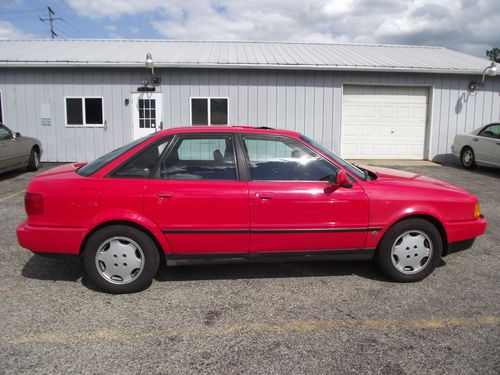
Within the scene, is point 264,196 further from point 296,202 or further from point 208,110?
point 208,110

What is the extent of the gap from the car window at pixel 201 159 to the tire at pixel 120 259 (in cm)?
63

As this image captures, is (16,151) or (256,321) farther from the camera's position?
(16,151)

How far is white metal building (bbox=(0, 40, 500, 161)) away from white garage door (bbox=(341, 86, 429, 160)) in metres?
0.03

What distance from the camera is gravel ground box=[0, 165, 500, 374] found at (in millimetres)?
2852

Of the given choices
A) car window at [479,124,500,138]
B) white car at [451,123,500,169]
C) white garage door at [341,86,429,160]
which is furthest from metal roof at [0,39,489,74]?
car window at [479,124,500,138]

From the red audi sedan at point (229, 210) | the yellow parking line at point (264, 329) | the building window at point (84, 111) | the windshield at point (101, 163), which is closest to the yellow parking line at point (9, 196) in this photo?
the red audi sedan at point (229, 210)

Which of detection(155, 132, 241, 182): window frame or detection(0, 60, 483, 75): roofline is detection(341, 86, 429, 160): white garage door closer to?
detection(0, 60, 483, 75): roofline

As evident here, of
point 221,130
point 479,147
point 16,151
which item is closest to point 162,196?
point 221,130

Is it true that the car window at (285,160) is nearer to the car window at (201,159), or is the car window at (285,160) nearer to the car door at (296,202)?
the car door at (296,202)

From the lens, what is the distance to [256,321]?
11.2 feet

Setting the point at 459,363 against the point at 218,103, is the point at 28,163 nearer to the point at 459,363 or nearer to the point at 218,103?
the point at 218,103

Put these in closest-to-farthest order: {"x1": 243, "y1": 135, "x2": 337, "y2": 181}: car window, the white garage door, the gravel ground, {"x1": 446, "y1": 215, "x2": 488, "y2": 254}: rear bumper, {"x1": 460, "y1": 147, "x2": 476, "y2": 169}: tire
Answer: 1. the gravel ground
2. {"x1": 243, "y1": 135, "x2": 337, "y2": 181}: car window
3. {"x1": 446, "y1": 215, "x2": 488, "y2": 254}: rear bumper
4. {"x1": 460, "y1": 147, "x2": 476, "y2": 169}: tire
5. the white garage door

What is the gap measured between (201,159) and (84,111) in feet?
34.4

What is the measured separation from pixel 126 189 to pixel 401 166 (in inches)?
409
